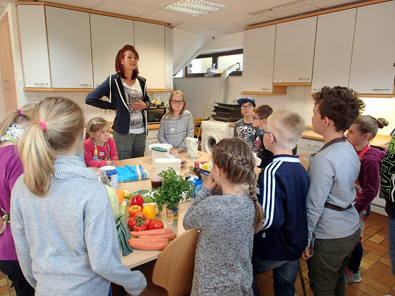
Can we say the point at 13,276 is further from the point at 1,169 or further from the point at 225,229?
the point at 225,229

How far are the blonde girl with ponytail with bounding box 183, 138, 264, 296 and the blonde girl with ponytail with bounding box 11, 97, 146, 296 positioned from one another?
35 centimetres

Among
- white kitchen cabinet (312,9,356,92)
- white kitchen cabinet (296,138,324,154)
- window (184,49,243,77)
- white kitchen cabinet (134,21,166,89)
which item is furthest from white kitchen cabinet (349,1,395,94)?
white kitchen cabinet (134,21,166,89)

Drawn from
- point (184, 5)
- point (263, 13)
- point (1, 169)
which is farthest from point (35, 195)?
point (263, 13)

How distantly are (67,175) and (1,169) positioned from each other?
410 millimetres

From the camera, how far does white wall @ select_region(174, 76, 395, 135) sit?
11.0 ft

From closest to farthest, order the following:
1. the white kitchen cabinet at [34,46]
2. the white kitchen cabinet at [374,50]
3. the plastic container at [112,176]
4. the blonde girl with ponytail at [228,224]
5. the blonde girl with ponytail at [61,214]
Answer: the blonde girl with ponytail at [61,214], the blonde girl with ponytail at [228,224], the plastic container at [112,176], the white kitchen cabinet at [374,50], the white kitchen cabinet at [34,46]

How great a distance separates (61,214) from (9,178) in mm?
400

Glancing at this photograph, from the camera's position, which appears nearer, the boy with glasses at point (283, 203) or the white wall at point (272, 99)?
the boy with glasses at point (283, 203)

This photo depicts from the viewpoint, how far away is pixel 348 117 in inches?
52.4

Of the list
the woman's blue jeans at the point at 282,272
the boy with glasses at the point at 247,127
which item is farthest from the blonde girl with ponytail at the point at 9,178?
the boy with glasses at the point at 247,127

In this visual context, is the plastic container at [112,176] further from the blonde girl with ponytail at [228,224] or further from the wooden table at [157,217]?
the blonde girl with ponytail at [228,224]

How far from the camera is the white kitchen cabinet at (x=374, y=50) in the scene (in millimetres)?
2906

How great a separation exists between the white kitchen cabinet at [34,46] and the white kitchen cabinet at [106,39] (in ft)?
1.93

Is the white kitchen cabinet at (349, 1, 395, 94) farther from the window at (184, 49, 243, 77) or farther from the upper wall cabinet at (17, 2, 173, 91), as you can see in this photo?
the upper wall cabinet at (17, 2, 173, 91)
